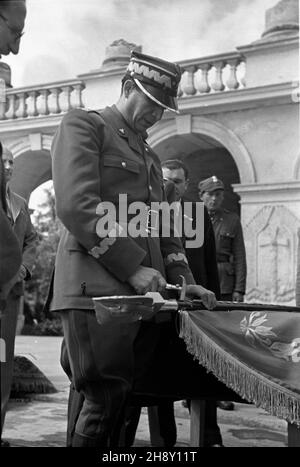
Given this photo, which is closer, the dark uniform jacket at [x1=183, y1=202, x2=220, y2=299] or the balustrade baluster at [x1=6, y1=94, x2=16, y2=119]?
the dark uniform jacket at [x1=183, y1=202, x2=220, y2=299]

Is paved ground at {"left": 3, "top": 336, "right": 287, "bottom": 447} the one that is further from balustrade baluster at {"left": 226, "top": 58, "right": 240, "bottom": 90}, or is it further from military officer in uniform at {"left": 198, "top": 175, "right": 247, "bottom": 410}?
balustrade baluster at {"left": 226, "top": 58, "right": 240, "bottom": 90}

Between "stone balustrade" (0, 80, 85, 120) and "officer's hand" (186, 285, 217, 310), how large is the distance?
412 inches

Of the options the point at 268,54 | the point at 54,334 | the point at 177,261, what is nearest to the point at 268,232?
the point at 268,54

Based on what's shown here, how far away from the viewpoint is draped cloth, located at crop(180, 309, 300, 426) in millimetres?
2863

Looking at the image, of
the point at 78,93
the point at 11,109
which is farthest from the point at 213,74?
the point at 11,109

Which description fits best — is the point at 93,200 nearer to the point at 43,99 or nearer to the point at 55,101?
the point at 55,101

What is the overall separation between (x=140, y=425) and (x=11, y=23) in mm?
3690

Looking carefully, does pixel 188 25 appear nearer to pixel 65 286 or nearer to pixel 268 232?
pixel 268 232

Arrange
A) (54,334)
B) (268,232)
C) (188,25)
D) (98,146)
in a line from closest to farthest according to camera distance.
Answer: (98,146) → (188,25) → (268,232) → (54,334)

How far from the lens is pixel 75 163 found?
8.19 feet

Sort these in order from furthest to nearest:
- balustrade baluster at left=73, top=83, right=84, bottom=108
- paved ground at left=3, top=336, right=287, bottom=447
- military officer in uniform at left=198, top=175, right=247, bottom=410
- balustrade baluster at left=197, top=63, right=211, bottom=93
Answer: balustrade baluster at left=73, top=83, right=84, bottom=108
balustrade baluster at left=197, top=63, right=211, bottom=93
military officer in uniform at left=198, top=175, right=247, bottom=410
paved ground at left=3, top=336, right=287, bottom=447

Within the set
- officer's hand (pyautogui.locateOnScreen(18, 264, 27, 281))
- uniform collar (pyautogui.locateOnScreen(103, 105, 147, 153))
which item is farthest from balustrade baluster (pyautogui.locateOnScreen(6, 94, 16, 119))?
uniform collar (pyautogui.locateOnScreen(103, 105, 147, 153))

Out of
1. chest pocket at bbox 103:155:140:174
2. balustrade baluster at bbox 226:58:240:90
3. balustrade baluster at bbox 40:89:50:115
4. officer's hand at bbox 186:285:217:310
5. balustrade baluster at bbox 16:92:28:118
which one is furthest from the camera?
balustrade baluster at bbox 16:92:28:118

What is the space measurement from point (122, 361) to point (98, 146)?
81 cm
